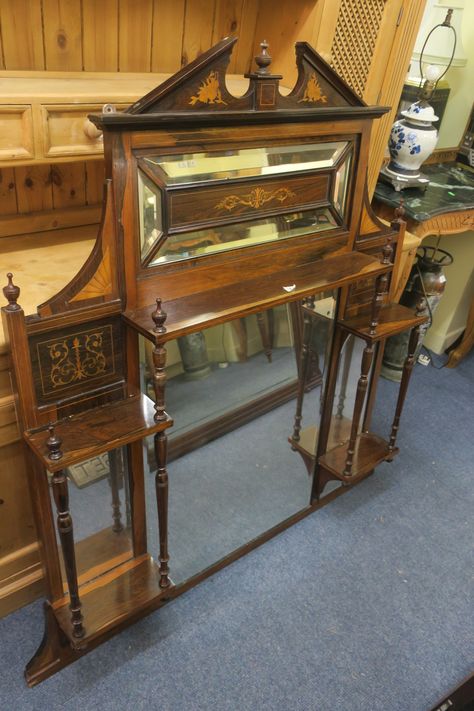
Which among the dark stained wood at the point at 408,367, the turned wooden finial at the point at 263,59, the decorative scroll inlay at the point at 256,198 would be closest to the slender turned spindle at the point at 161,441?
the decorative scroll inlay at the point at 256,198

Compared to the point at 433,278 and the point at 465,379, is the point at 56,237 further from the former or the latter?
the point at 465,379

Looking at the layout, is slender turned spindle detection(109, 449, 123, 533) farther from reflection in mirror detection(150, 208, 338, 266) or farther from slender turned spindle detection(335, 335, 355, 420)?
slender turned spindle detection(335, 335, 355, 420)

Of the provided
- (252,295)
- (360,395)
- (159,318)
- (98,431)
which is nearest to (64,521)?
(98,431)

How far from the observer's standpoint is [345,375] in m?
2.13

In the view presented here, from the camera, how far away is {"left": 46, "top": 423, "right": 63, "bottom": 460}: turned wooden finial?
1198mm

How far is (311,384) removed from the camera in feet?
6.57

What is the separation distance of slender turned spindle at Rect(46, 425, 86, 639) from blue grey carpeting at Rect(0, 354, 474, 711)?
11.8 inches

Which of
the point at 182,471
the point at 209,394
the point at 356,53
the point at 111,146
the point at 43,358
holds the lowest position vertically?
the point at 182,471

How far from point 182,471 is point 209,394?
251 millimetres

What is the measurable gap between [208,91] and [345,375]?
3.81ft

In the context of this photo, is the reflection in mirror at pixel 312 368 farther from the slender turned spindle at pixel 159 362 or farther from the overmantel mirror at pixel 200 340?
the slender turned spindle at pixel 159 362

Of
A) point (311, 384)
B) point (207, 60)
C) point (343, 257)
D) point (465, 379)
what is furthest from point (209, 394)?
point (465, 379)

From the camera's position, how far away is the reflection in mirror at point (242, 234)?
1384 mm

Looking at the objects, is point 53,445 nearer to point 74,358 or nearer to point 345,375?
point 74,358
